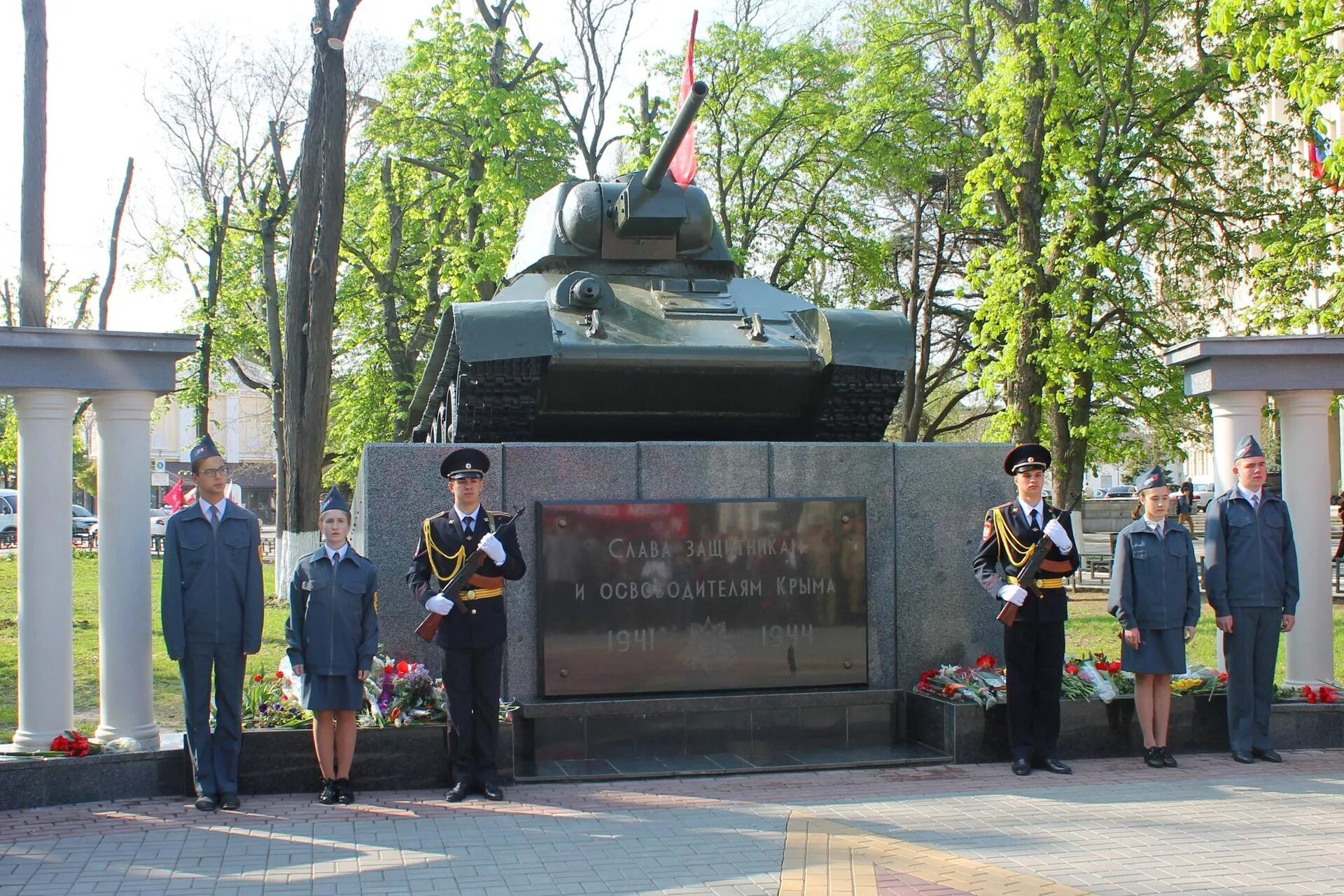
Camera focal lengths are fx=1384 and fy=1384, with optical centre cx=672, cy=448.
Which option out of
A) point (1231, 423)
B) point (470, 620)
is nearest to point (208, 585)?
point (470, 620)

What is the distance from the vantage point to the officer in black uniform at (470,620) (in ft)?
23.2

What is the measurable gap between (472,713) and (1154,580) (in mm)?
3902

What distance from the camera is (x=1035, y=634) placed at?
776cm

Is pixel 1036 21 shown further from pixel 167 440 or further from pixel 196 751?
pixel 167 440

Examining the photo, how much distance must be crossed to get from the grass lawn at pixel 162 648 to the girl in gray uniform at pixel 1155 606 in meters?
1.16

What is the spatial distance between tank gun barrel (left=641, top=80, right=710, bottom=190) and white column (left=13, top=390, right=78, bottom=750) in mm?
4369

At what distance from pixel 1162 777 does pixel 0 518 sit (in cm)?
4030

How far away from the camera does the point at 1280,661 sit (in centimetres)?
1222

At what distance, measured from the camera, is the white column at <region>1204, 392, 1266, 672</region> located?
352 inches

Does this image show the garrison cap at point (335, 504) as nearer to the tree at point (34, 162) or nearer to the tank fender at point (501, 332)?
the tank fender at point (501, 332)

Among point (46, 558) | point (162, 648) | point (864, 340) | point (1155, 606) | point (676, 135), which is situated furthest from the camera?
point (162, 648)

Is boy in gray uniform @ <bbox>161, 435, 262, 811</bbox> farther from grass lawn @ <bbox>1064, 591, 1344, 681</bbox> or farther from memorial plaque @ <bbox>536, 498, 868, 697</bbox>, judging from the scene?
grass lawn @ <bbox>1064, 591, 1344, 681</bbox>

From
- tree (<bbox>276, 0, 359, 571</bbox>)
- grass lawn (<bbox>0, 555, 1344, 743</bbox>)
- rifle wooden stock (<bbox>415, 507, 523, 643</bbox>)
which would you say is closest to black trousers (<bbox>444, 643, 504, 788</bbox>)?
rifle wooden stock (<bbox>415, 507, 523, 643</bbox>)

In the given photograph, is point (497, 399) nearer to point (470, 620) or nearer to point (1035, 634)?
point (470, 620)
